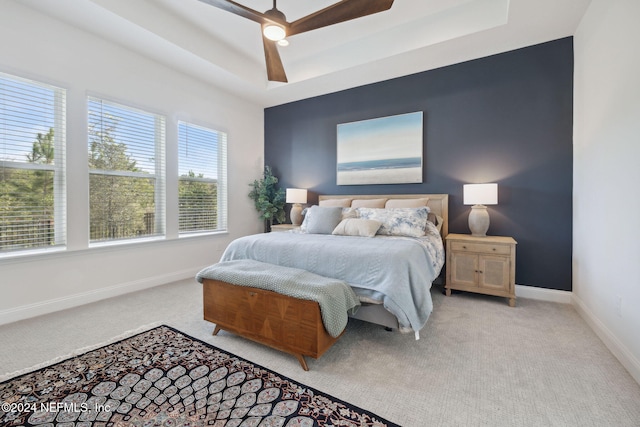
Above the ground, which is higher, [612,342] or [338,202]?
[338,202]

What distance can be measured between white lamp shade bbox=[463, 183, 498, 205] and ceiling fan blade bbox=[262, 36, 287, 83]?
2.52 metres

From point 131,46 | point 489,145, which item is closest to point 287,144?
point 131,46

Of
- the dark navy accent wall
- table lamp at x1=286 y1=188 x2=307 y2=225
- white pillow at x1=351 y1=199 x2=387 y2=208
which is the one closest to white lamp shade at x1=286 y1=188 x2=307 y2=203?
table lamp at x1=286 y1=188 x2=307 y2=225

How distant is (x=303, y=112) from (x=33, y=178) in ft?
12.0

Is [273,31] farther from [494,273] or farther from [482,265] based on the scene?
[494,273]

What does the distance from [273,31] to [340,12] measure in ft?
1.87

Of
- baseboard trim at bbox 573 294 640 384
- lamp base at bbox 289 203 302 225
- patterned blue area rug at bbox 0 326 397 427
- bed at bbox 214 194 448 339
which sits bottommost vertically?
patterned blue area rug at bbox 0 326 397 427

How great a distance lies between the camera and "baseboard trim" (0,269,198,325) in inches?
99.1

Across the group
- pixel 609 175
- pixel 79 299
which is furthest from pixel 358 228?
pixel 79 299

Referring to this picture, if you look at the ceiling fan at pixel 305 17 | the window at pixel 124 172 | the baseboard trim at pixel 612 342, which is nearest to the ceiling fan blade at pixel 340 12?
the ceiling fan at pixel 305 17

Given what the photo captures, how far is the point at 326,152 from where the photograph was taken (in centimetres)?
466

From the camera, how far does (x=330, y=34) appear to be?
3436 millimetres

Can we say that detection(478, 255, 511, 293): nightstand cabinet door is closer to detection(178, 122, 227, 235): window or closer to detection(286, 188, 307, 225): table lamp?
detection(286, 188, 307, 225): table lamp

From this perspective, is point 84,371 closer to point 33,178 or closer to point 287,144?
point 33,178
